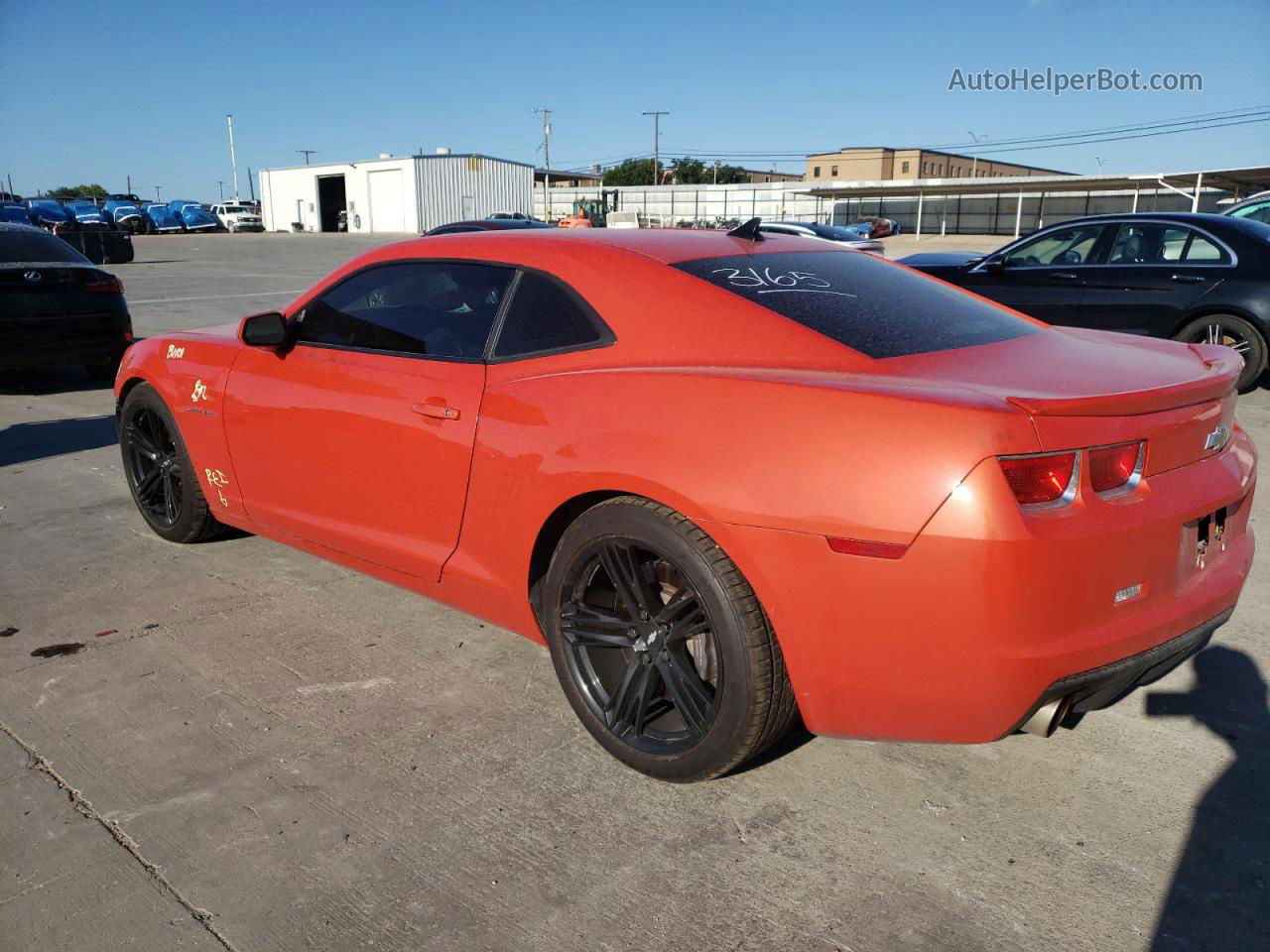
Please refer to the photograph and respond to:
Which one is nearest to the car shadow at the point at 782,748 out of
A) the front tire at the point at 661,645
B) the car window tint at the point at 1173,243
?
the front tire at the point at 661,645

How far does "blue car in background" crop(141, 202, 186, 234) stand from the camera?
57281 mm

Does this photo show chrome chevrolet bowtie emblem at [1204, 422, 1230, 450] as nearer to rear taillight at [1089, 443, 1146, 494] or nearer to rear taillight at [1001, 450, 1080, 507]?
rear taillight at [1089, 443, 1146, 494]

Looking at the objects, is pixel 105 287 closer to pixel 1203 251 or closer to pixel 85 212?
pixel 1203 251

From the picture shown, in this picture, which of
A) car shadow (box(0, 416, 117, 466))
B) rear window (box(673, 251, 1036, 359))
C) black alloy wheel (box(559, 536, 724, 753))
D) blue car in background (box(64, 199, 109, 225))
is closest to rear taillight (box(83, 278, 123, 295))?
Answer: car shadow (box(0, 416, 117, 466))

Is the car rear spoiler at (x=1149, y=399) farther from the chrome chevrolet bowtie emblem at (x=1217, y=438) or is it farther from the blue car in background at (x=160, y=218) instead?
the blue car in background at (x=160, y=218)

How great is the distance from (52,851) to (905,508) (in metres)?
2.20

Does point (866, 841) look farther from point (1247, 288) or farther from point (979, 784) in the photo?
point (1247, 288)

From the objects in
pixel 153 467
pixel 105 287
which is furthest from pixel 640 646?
pixel 105 287

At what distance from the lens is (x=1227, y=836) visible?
2.46 m

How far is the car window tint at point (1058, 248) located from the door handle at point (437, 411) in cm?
711

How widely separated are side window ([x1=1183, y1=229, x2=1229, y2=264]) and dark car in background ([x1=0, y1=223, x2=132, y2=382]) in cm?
928

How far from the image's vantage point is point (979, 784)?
8.97ft

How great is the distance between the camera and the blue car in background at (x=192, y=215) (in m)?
58.4

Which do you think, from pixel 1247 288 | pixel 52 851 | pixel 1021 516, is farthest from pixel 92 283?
pixel 1247 288
